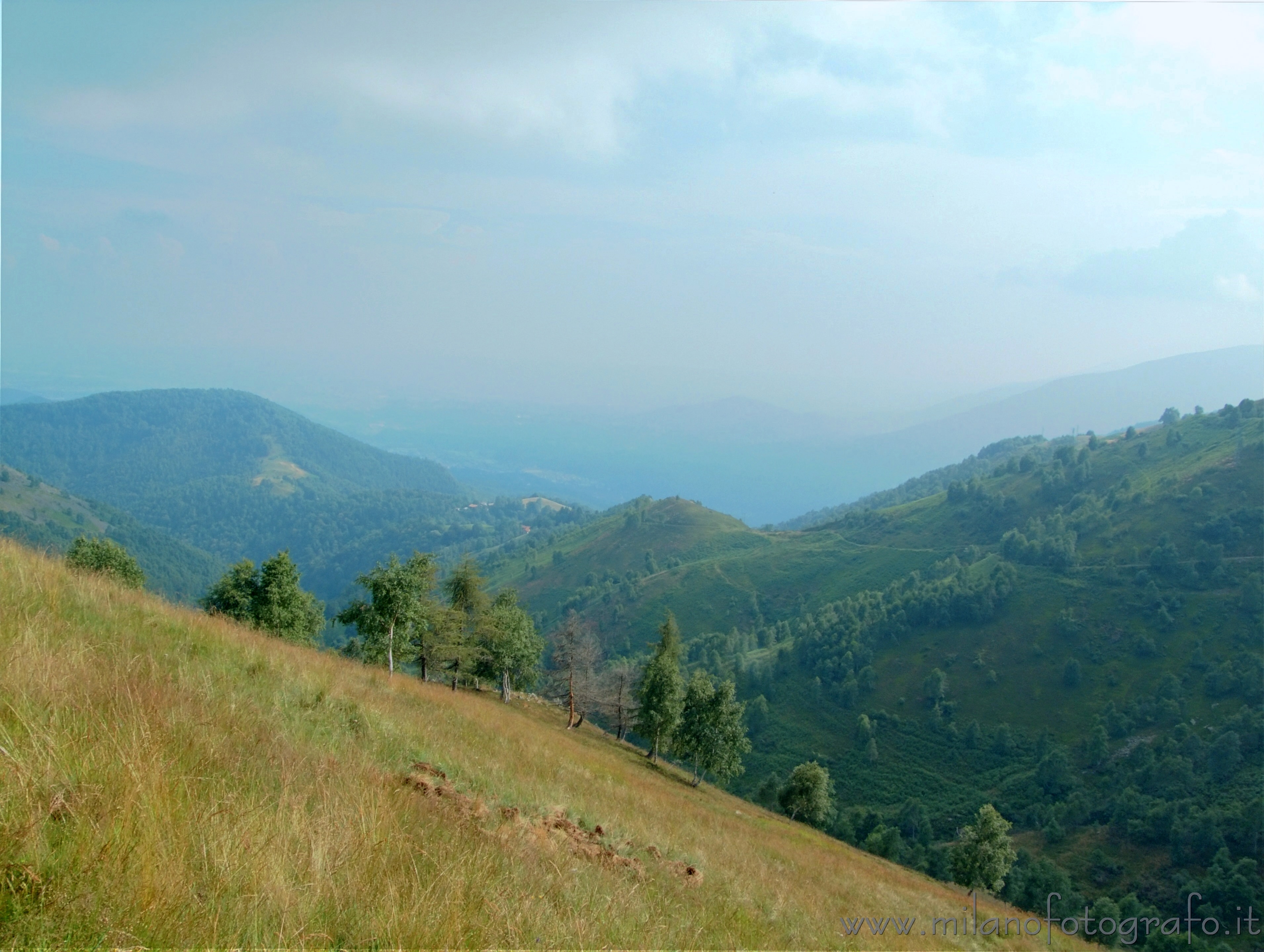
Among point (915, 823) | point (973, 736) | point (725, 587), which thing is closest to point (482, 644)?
point (915, 823)

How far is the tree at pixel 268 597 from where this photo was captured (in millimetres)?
33344

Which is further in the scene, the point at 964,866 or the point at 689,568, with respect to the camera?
the point at 689,568

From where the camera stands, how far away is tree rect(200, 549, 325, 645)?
33.3 meters

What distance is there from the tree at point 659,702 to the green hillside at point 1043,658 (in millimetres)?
29082

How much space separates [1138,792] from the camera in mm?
78750

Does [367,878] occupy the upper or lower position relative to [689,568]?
upper

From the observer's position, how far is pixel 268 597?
33812mm

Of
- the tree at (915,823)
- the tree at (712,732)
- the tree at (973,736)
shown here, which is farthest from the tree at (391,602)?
the tree at (973,736)

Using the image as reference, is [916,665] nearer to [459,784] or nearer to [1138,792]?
[1138,792]

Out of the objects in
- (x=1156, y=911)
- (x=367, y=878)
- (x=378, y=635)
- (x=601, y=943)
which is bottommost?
(x=1156, y=911)

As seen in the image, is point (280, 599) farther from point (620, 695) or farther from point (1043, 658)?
point (1043, 658)

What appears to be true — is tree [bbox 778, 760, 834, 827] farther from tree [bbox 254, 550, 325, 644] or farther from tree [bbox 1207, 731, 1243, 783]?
tree [bbox 1207, 731, 1243, 783]

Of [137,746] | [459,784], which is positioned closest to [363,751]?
[459,784]

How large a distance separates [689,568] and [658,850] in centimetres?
16366
